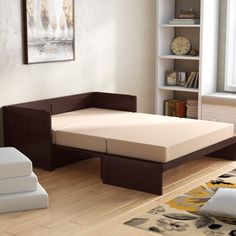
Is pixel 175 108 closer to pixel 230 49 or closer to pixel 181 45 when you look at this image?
pixel 181 45

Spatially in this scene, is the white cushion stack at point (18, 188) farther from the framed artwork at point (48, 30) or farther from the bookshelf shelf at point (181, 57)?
the bookshelf shelf at point (181, 57)

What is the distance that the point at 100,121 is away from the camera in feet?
16.9

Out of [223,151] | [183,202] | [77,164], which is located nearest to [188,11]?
[223,151]

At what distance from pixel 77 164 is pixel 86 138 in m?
0.57

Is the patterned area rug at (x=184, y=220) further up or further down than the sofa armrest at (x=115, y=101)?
further down

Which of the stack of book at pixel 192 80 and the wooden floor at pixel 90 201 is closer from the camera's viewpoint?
the wooden floor at pixel 90 201

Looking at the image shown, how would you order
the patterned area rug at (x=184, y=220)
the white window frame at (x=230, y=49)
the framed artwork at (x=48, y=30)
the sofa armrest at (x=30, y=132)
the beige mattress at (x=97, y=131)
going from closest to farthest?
the patterned area rug at (x=184, y=220), the beige mattress at (x=97, y=131), the sofa armrest at (x=30, y=132), the framed artwork at (x=48, y=30), the white window frame at (x=230, y=49)

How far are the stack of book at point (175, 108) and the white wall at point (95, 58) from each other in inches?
7.6

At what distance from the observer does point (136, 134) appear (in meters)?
4.57

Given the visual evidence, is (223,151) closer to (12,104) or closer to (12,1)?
(12,104)

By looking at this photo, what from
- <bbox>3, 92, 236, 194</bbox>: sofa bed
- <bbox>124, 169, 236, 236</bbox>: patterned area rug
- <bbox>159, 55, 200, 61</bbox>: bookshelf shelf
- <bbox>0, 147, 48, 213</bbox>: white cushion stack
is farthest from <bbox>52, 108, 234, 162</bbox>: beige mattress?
<bbox>159, 55, 200, 61</bbox>: bookshelf shelf

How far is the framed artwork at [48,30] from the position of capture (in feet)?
16.9

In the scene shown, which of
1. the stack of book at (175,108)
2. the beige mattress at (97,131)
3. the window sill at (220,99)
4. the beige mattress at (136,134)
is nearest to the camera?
the beige mattress at (136,134)

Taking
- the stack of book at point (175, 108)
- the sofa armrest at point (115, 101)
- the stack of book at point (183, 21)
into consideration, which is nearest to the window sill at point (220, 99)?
the stack of book at point (175, 108)
